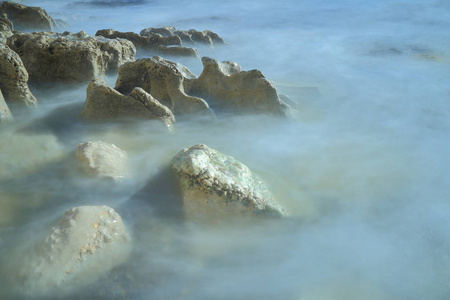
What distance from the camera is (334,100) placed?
6.36 m

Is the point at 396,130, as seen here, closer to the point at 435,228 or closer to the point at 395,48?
the point at 435,228

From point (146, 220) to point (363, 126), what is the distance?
12.2 ft

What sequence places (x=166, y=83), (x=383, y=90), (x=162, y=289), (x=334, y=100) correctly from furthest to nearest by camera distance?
(x=383, y=90) < (x=334, y=100) < (x=166, y=83) < (x=162, y=289)

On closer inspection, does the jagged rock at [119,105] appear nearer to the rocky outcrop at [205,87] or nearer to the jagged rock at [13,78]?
the rocky outcrop at [205,87]

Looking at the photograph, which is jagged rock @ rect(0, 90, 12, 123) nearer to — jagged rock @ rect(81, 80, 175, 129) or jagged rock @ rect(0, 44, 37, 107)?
jagged rock @ rect(0, 44, 37, 107)

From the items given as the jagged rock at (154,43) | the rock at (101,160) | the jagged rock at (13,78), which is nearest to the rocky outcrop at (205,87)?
the jagged rock at (13,78)

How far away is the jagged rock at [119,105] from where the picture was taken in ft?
13.7

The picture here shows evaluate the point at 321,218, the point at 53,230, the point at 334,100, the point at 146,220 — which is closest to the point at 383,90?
the point at 334,100

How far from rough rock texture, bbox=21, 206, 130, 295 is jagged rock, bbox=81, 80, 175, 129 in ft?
6.23

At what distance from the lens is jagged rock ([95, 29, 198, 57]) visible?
25.5 ft

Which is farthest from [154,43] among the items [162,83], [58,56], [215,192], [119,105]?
[215,192]

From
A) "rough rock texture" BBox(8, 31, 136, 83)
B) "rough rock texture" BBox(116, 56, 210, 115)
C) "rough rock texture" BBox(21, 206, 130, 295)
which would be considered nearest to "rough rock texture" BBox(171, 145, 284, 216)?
"rough rock texture" BBox(21, 206, 130, 295)

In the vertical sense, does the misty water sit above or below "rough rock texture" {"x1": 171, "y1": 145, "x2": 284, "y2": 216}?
below

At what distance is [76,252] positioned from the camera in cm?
226
